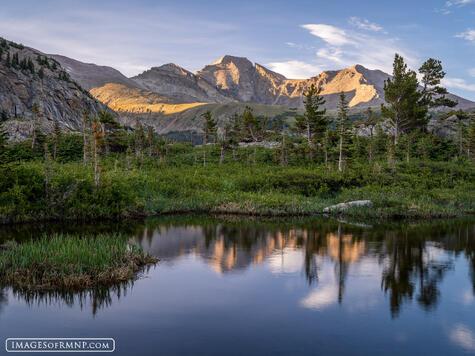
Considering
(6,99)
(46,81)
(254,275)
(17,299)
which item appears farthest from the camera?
(46,81)

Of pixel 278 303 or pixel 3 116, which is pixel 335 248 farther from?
pixel 3 116

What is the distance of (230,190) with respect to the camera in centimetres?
3906

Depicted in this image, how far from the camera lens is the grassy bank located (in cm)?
2864

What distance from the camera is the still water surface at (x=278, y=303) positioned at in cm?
1063

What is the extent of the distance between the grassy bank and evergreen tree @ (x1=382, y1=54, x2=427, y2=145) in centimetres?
1540

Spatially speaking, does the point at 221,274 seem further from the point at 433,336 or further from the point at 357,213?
the point at 357,213

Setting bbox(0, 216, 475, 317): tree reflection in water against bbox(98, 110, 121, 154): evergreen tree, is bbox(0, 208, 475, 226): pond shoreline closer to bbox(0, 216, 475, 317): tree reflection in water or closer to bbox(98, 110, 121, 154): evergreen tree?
bbox(0, 216, 475, 317): tree reflection in water

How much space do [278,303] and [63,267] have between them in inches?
315

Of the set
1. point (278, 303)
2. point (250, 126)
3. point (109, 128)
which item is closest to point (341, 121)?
point (250, 126)

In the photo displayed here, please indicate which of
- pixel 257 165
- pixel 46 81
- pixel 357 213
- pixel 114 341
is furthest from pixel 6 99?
pixel 114 341

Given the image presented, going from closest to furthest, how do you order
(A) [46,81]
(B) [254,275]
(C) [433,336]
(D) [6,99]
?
(C) [433,336]
(B) [254,275]
(D) [6,99]
(A) [46,81]

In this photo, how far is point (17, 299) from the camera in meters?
12.9

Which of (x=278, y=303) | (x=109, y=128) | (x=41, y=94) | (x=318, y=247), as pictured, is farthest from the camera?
(x=41, y=94)

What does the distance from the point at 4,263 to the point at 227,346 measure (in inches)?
382
